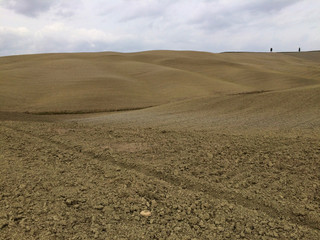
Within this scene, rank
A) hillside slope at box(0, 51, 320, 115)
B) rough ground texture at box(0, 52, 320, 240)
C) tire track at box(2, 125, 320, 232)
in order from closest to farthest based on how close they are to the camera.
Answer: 1. rough ground texture at box(0, 52, 320, 240)
2. tire track at box(2, 125, 320, 232)
3. hillside slope at box(0, 51, 320, 115)

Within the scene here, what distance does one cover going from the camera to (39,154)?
480 cm

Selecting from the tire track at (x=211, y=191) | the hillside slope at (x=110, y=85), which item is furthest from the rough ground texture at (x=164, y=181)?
the hillside slope at (x=110, y=85)

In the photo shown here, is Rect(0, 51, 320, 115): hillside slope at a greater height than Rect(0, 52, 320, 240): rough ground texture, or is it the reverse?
Rect(0, 51, 320, 115): hillside slope

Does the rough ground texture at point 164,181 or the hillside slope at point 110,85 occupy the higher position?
the hillside slope at point 110,85

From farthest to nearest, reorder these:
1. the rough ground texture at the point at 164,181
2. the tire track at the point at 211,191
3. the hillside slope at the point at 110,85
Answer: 1. the hillside slope at the point at 110,85
2. the tire track at the point at 211,191
3. the rough ground texture at the point at 164,181

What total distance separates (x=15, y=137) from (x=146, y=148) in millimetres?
2828

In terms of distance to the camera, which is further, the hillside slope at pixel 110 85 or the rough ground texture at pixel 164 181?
the hillside slope at pixel 110 85

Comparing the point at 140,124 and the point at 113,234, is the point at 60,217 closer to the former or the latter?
the point at 113,234

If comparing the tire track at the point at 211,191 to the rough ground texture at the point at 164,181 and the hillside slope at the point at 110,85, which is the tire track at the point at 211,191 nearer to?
the rough ground texture at the point at 164,181

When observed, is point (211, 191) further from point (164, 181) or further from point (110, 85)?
point (110, 85)

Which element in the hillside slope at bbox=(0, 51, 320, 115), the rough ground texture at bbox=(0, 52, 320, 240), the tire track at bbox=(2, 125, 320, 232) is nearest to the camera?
the rough ground texture at bbox=(0, 52, 320, 240)

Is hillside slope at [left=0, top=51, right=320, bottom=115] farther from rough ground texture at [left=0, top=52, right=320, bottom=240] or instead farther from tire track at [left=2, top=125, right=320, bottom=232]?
tire track at [left=2, top=125, right=320, bottom=232]

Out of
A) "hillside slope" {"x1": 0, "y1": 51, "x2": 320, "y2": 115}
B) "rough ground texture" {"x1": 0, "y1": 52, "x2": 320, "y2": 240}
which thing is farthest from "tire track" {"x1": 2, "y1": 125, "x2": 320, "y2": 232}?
"hillside slope" {"x1": 0, "y1": 51, "x2": 320, "y2": 115}

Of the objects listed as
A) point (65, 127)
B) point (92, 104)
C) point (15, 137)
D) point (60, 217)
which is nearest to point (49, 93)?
point (92, 104)
